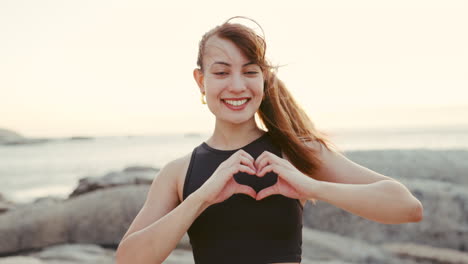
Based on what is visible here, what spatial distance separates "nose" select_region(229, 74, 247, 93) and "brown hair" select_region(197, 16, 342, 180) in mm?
115

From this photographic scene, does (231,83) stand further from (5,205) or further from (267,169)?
(5,205)

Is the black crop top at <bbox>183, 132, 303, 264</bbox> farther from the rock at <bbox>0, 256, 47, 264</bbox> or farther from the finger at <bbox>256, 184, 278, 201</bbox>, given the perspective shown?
the rock at <bbox>0, 256, 47, 264</bbox>

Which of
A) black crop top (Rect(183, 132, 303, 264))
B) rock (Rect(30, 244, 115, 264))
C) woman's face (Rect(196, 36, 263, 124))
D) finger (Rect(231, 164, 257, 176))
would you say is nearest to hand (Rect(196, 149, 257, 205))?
finger (Rect(231, 164, 257, 176))

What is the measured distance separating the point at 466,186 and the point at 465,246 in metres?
1.19

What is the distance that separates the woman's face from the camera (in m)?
2.35

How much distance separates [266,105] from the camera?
8.54 ft

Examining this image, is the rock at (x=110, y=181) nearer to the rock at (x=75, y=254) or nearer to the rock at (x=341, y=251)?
the rock at (x=75, y=254)

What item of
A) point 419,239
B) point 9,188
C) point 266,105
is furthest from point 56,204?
point 266,105

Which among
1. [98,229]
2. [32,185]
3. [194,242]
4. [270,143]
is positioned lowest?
[32,185]

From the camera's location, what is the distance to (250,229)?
2346 millimetres

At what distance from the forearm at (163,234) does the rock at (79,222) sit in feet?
13.1

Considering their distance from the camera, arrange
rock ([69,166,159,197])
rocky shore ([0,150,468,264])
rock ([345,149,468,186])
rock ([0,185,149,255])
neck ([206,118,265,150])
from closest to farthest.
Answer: neck ([206,118,265,150])
rocky shore ([0,150,468,264])
rock ([0,185,149,255])
rock ([345,149,468,186])
rock ([69,166,159,197])

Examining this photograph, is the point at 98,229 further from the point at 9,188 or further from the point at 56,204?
the point at 9,188

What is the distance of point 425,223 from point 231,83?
418cm
